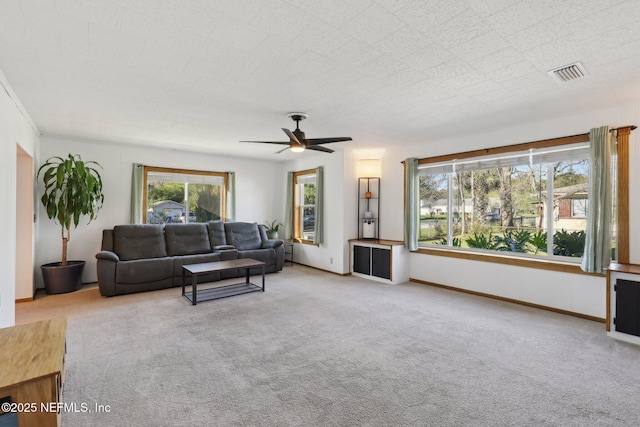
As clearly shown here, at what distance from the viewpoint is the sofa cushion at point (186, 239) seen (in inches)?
230

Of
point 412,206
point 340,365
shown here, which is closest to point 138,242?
point 340,365

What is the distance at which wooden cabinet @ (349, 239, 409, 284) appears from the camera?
5.55 metres

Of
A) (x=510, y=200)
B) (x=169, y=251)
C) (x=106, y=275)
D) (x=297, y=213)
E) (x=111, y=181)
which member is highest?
(x=111, y=181)

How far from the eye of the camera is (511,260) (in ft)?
14.9

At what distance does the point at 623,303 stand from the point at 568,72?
234 centimetres

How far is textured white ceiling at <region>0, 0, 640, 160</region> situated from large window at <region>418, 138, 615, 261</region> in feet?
2.22

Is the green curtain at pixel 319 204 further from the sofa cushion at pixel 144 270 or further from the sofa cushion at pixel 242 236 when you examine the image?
the sofa cushion at pixel 144 270

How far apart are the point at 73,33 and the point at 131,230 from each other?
397 centimetres

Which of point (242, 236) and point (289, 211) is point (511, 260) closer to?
point (289, 211)

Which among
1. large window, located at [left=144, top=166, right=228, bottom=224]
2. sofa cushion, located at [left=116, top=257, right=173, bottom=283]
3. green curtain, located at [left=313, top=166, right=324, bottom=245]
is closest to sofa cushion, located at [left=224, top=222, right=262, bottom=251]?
large window, located at [left=144, top=166, right=228, bottom=224]

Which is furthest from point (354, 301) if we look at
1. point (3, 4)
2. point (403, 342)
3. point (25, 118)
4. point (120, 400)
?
point (25, 118)

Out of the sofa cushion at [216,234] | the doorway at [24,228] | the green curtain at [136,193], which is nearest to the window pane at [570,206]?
the sofa cushion at [216,234]

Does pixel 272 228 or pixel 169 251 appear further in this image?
pixel 272 228

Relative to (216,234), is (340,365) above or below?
below
